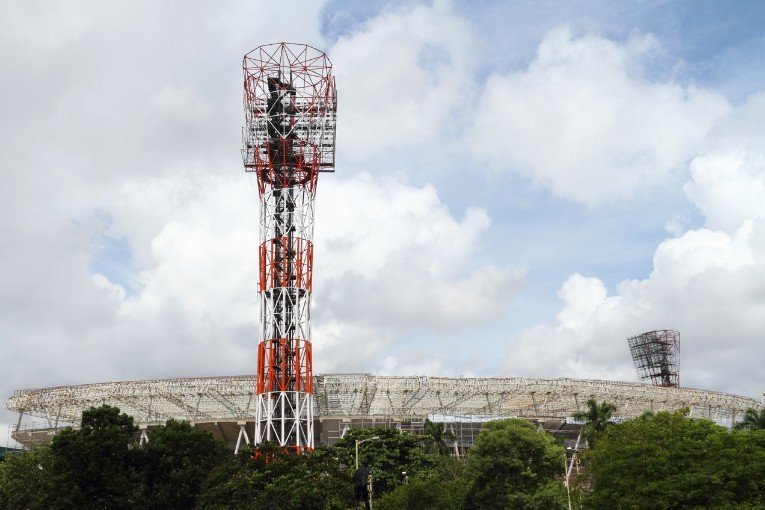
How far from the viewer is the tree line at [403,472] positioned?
48.5 m

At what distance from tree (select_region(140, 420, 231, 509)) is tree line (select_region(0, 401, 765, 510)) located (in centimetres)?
8

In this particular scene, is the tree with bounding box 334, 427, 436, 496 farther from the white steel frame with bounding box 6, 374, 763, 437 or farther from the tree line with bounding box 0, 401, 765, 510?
the white steel frame with bounding box 6, 374, 763, 437

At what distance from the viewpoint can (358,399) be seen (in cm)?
10144

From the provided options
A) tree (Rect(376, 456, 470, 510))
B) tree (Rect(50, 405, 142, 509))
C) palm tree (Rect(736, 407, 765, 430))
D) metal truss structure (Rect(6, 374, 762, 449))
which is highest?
metal truss structure (Rect(6, 374, 762, 449))

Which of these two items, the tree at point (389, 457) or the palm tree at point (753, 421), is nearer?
the tree at point (389, 457)

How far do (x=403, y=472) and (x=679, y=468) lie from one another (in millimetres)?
27231

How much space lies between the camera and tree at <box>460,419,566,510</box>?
6266 centimetres

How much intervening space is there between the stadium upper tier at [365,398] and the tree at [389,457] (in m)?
22.1

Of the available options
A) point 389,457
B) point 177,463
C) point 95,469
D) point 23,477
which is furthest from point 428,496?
point 23,477

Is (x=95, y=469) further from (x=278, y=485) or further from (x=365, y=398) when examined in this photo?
(x=365, y=398)

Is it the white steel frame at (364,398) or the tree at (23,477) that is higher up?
the white steel frame at (364,398)

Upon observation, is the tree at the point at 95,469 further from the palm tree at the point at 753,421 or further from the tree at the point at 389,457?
the palm tree at the point at 753,421

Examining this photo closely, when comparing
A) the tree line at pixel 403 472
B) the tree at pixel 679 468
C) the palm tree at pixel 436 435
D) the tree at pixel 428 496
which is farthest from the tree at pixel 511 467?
the palm tree at pixel 436 435

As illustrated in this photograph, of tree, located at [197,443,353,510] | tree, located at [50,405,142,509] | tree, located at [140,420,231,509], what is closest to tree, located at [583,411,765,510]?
tree, located at [197,443,353,510]
